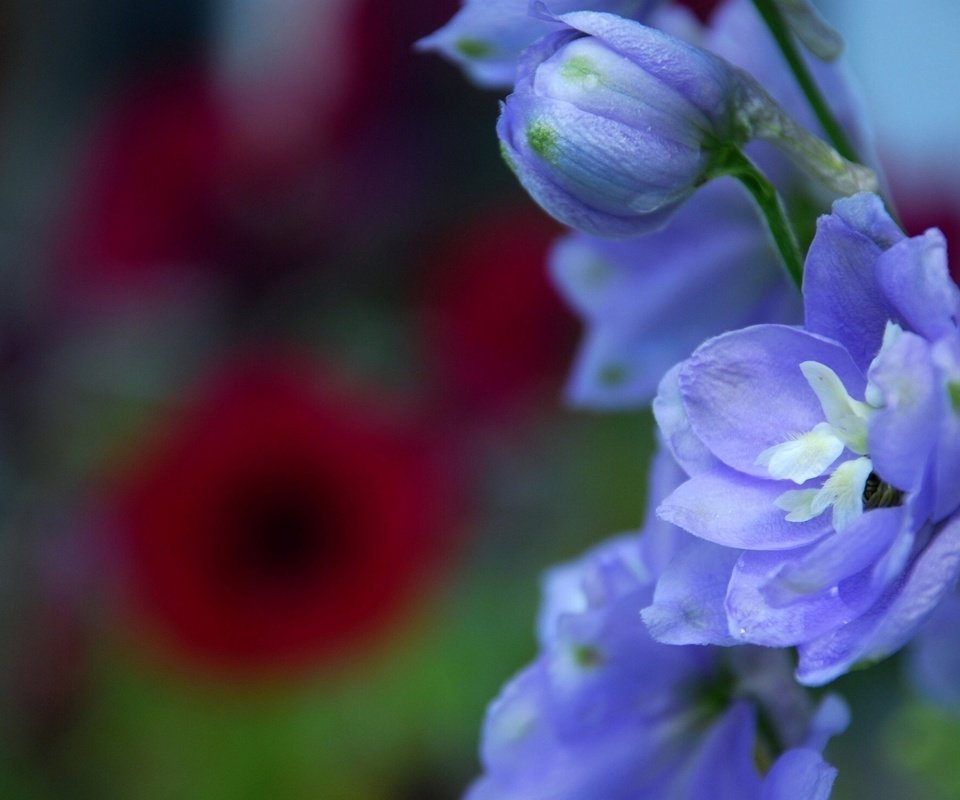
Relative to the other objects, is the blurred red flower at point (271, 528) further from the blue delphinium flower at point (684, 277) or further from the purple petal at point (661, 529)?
the purple petal at point (661, 529)

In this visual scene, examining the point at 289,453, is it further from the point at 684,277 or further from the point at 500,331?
the point at 684,277

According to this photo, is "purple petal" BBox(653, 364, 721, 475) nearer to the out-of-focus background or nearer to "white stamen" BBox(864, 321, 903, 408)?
"white stamen" BBox(864, 321, 903, 408)

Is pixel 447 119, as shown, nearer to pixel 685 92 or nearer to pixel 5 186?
pixel 5 186

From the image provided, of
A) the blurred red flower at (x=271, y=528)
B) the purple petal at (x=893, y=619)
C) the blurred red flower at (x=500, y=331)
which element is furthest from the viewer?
A: the blurred red flower at (x=500, y=331)

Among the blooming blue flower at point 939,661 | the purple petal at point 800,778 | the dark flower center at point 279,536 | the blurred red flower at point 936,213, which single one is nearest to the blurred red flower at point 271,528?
the dark flower center at point 279,536

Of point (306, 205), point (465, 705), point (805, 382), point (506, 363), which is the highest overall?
point (805, 382)

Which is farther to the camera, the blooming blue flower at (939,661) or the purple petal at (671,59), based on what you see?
the blooming blue flower at (939,661)

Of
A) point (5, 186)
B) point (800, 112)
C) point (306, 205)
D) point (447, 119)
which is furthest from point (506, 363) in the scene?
point (5, 186)
